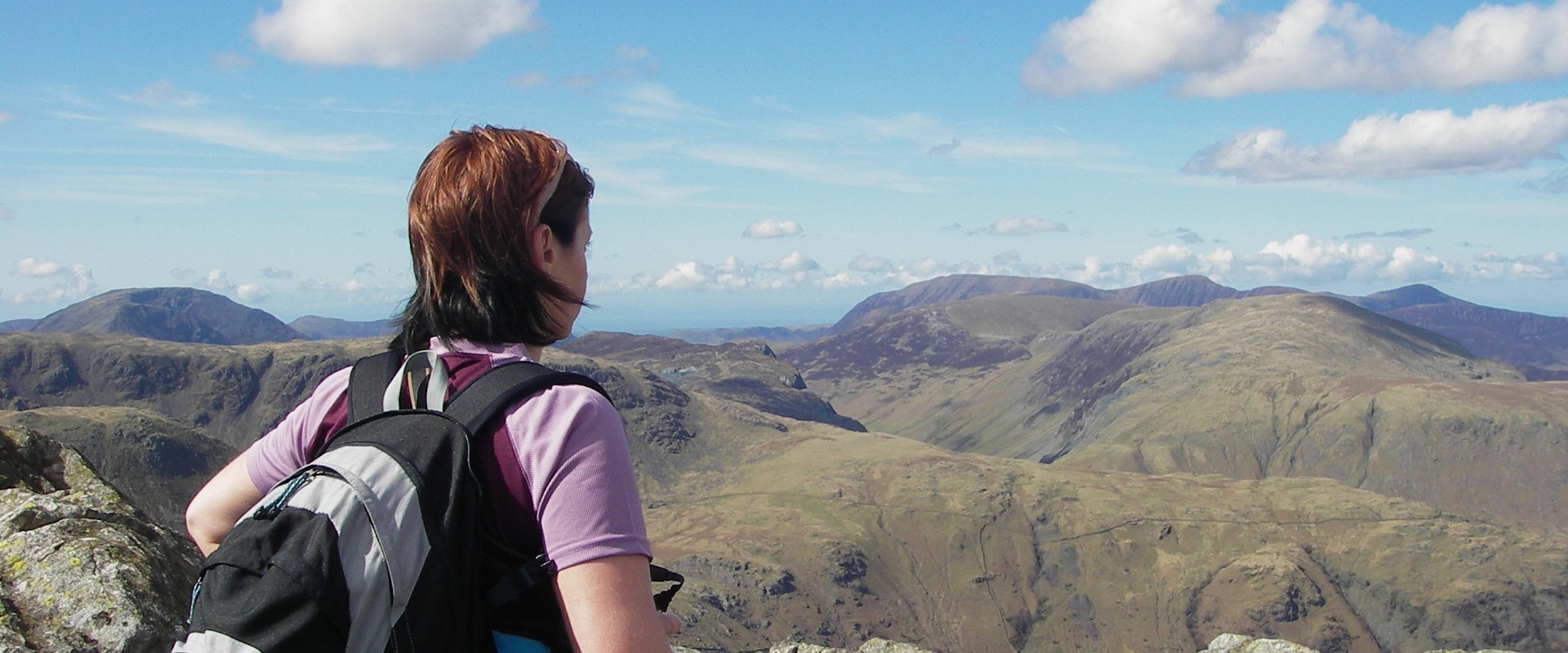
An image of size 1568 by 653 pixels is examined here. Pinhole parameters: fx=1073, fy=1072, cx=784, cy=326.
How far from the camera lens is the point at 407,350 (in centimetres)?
Answer: 486

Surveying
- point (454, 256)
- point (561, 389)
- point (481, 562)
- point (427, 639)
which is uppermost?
point (454, 256)

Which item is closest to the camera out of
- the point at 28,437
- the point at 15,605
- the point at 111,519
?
the point at 15,605

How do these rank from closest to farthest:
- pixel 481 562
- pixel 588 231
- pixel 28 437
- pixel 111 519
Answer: pixel 481 562 → pixel 588 231 → pixel 111 519 → pixel 28 437

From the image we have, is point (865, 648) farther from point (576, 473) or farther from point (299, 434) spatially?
point (576, 473)

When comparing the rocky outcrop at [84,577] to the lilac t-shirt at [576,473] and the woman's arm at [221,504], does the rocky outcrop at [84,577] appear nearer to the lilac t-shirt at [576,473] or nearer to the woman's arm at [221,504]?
the woman's arm at [221,504]

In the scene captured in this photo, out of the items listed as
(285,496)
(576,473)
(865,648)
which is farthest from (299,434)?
(865,648)

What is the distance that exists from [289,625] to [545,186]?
6.51 ft

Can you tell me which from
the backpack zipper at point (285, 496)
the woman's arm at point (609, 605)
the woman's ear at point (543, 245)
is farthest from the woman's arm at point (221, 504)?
the woman's arm at point (609, 605)

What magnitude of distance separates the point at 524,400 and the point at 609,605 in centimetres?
82

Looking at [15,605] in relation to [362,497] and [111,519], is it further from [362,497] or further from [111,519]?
[362,497]

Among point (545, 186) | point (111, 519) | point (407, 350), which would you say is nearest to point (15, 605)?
point (111, 519)

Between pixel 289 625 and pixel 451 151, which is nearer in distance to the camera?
pixel 289 625

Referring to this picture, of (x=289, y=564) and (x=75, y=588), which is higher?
(x=289, y=564)

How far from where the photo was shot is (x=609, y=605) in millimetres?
3924
